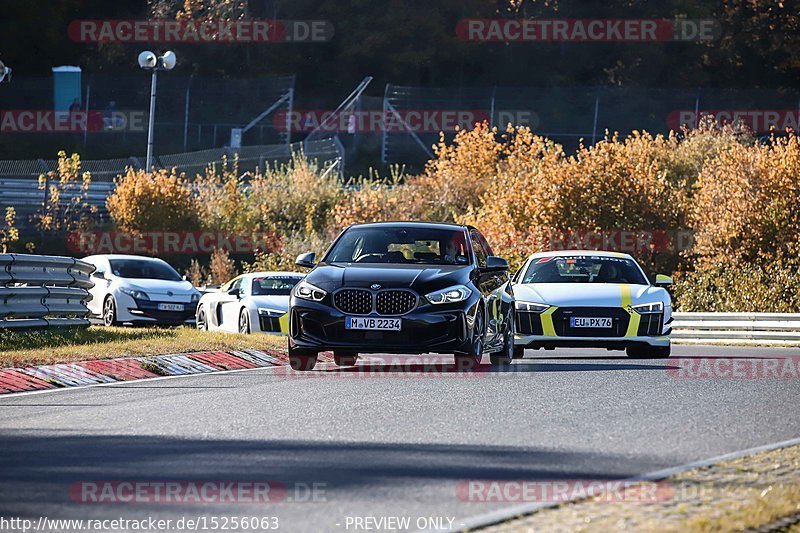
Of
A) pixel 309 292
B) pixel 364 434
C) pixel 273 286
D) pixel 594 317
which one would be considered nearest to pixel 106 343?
pixel 309 292

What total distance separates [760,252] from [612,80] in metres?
38.6

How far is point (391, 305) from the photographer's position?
15.4m

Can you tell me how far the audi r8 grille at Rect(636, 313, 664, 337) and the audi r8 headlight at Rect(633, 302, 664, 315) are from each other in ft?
0.14

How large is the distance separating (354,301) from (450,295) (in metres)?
1.01

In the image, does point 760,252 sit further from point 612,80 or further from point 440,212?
point 612,80

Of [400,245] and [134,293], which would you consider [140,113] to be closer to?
[134,293]

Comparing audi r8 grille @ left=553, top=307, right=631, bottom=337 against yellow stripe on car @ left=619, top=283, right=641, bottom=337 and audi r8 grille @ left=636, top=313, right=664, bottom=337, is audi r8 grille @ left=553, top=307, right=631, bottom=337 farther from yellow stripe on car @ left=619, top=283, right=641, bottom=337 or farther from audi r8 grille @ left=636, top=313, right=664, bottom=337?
audi r8 grille @ left=636, top=313, right=664, bottom=337

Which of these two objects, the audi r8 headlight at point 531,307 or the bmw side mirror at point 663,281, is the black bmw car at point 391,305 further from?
the bmw side mirror at point 663,281

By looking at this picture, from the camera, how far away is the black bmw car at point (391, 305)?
50.6 feet

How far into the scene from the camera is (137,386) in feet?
47.8

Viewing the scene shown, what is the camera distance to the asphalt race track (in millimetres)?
7556

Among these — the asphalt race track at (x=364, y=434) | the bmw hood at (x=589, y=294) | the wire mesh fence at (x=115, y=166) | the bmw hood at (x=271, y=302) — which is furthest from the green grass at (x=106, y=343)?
the wire mesh fence at (x=115, y=166)

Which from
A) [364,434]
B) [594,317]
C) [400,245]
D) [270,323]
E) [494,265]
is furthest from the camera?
[270,323]

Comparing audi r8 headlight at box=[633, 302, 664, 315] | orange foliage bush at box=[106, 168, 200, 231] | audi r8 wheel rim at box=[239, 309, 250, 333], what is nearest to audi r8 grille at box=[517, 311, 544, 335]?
audi r8 headlight at box=[633, 302, 664, 315]
